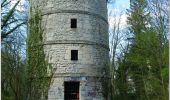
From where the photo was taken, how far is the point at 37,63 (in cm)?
1736

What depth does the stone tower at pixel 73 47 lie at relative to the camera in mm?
17562

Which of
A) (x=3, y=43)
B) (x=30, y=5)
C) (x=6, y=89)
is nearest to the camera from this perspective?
(x=3, y=43)

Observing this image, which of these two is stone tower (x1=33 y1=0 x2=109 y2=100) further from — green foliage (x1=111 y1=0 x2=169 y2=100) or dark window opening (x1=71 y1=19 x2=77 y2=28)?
green foliage (x1=111 y1=0 x2=169 y2=100)

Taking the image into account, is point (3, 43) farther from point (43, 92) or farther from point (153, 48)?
point (153, 48)

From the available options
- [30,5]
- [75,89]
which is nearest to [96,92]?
[75,89]

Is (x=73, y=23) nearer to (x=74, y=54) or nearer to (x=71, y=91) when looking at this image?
(x=74, y=54)

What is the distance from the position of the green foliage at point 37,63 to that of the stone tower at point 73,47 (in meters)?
0.28

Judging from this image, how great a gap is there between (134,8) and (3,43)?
47.8 ft

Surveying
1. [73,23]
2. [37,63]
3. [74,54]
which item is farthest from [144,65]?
[37,63]

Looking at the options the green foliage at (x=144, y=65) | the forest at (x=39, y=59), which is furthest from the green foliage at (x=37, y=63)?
the green foliage at (x=144, y=65)

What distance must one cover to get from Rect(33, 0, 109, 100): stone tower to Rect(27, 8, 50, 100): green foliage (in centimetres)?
28

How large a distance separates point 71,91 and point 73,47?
2135mm

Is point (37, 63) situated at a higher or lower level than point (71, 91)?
higher

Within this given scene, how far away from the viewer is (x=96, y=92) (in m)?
17.9
